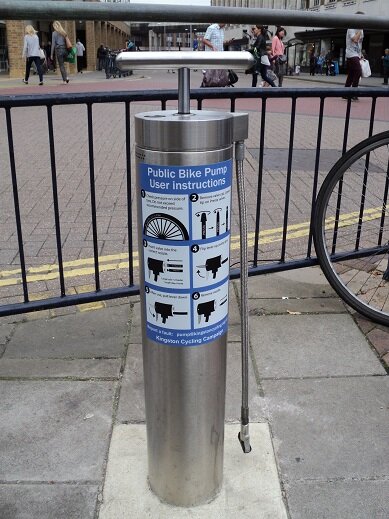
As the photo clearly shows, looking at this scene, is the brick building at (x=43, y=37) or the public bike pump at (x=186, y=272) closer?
the public bike pump at (x=186, y=272)

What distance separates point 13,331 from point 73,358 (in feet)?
1.62

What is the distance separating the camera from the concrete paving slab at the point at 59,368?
2.78 metres

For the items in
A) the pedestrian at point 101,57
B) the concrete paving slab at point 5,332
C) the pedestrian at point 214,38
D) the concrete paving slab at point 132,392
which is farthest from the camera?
the pedestrian at point 101,57

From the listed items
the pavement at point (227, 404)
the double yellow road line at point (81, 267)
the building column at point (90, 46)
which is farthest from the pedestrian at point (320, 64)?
the pavement at point (227, 404)

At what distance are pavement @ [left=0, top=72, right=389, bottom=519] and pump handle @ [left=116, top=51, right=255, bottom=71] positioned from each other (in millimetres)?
1461

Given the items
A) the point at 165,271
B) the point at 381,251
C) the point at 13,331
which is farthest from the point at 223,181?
the point at 381,251

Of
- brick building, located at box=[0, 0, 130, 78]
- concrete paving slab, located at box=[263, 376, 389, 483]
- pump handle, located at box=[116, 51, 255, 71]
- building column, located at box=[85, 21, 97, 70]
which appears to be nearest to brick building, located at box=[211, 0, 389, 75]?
brick building, located at box=[0, 0, 130, 78]

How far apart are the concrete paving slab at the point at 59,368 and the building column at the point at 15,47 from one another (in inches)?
1189

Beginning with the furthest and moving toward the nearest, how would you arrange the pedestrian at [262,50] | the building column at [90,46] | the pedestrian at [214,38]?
1. the building column at [90,46]
2. the pedestrian at [262,50]
3. the pedestrian at [214,38]

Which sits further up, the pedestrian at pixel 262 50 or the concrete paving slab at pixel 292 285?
the pedestrian at pixel 262 50

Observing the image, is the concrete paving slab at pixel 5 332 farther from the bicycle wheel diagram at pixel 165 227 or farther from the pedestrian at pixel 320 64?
the pedestrian at pixel 320 64

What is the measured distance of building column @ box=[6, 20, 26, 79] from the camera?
29516mm

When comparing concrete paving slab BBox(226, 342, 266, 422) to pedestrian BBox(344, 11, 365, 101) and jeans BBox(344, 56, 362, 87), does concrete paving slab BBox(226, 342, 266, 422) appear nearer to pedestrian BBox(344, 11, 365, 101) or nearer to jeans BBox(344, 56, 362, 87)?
pedestrian BBox(344, 11, 365, 101)

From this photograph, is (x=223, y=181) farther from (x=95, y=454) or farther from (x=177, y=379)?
(x=95, y=454)
